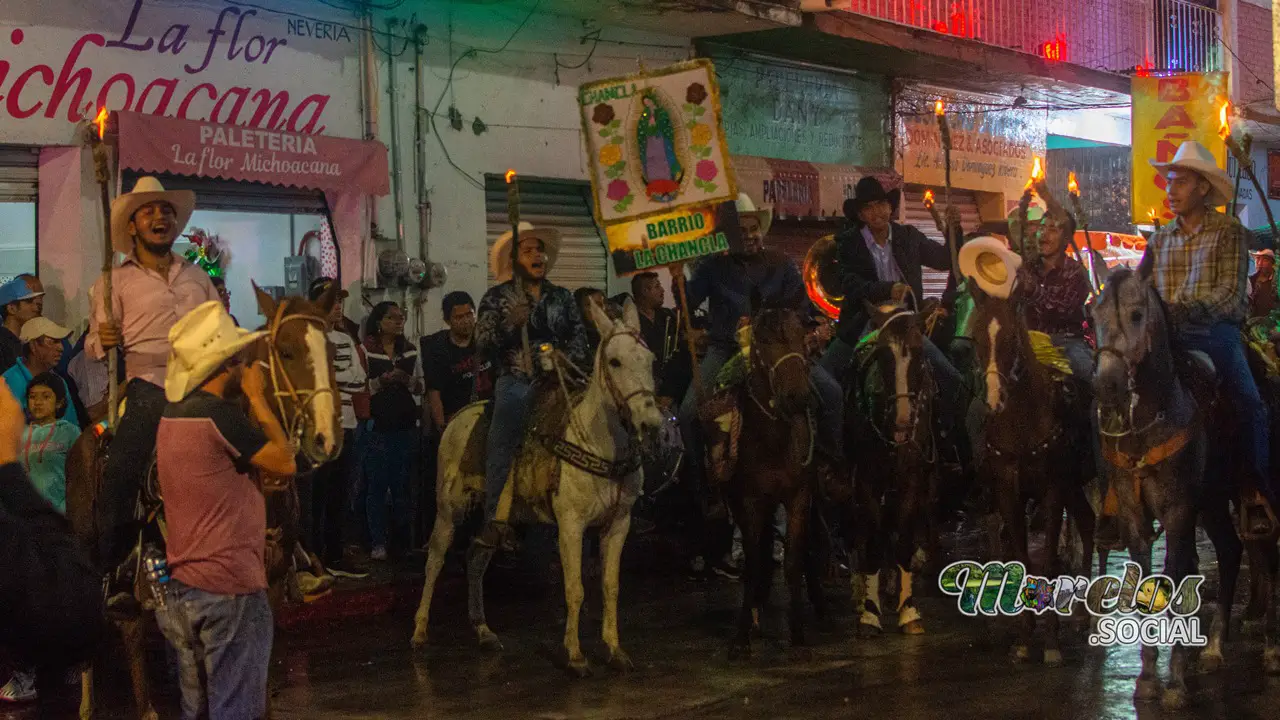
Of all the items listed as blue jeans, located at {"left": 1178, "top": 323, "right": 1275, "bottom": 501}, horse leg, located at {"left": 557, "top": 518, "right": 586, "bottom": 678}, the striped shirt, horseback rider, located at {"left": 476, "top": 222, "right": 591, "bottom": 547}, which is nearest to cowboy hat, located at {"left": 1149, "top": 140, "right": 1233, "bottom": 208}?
the striped shirt

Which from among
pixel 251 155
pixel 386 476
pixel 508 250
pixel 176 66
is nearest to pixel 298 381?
pixel 508 250

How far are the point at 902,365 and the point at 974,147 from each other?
16083mm

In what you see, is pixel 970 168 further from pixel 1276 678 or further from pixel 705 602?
pixel 1276 678

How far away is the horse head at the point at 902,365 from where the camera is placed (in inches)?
412

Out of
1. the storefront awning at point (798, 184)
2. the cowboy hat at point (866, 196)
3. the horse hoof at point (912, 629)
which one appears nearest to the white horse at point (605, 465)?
the horse hoof at point (912, 629)

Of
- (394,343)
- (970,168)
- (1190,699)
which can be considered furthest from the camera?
(970,168)

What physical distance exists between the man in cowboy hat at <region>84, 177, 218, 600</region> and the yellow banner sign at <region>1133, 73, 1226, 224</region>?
17.4 metres

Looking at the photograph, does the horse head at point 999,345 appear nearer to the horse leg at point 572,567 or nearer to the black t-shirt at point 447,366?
the horse leg at point 572,567

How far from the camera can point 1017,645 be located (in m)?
9.82

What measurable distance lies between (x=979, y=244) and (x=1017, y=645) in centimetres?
253

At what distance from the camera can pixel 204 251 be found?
48.9 ft

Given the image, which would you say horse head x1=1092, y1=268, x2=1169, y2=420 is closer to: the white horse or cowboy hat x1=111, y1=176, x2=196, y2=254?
the white horse

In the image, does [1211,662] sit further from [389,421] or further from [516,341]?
[389,421]

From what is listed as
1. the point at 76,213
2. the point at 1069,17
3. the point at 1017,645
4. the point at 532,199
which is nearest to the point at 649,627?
the point at 1017,645
